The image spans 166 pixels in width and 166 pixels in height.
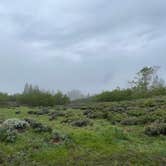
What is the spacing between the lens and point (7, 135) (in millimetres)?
14328

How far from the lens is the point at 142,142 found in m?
14.7

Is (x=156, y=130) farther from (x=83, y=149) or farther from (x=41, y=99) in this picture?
(x=41, y=99)

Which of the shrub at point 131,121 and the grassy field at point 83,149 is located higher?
the shrub at point 131,121

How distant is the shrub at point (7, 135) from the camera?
46.2 ft

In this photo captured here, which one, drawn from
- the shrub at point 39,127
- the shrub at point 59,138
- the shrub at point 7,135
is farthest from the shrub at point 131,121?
the shrub at point 7,135

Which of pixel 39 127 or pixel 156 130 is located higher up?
pixel 39 127

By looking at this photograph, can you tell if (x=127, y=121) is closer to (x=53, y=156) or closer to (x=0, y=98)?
(x=53, y=156)

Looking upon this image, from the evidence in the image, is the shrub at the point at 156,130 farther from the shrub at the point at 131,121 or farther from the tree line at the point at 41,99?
the tree line at the point at 41,99

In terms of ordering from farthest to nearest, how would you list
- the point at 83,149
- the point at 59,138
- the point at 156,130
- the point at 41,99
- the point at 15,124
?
the point at 41,99 → the point at 156,130 → the point at 15,124 → the point at 59,138 → the point at 83,149

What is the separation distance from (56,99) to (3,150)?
47.8m

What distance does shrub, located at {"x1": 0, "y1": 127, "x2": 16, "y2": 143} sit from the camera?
1409 centimetres

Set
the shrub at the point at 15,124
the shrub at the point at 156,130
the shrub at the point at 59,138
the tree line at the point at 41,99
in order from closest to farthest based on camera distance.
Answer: the shrub at the point at 59,138 < the shrub at the point at 15,124 < the shrub at the point at 156,130 < the tree line at the point at 41,99

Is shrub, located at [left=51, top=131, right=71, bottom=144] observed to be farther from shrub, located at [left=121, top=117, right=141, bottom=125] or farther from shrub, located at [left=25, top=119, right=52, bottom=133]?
shrub, located at [left=121, top=117, right=141, bottom=125]

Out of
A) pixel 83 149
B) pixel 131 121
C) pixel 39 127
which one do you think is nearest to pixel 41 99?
pixel 131 121
